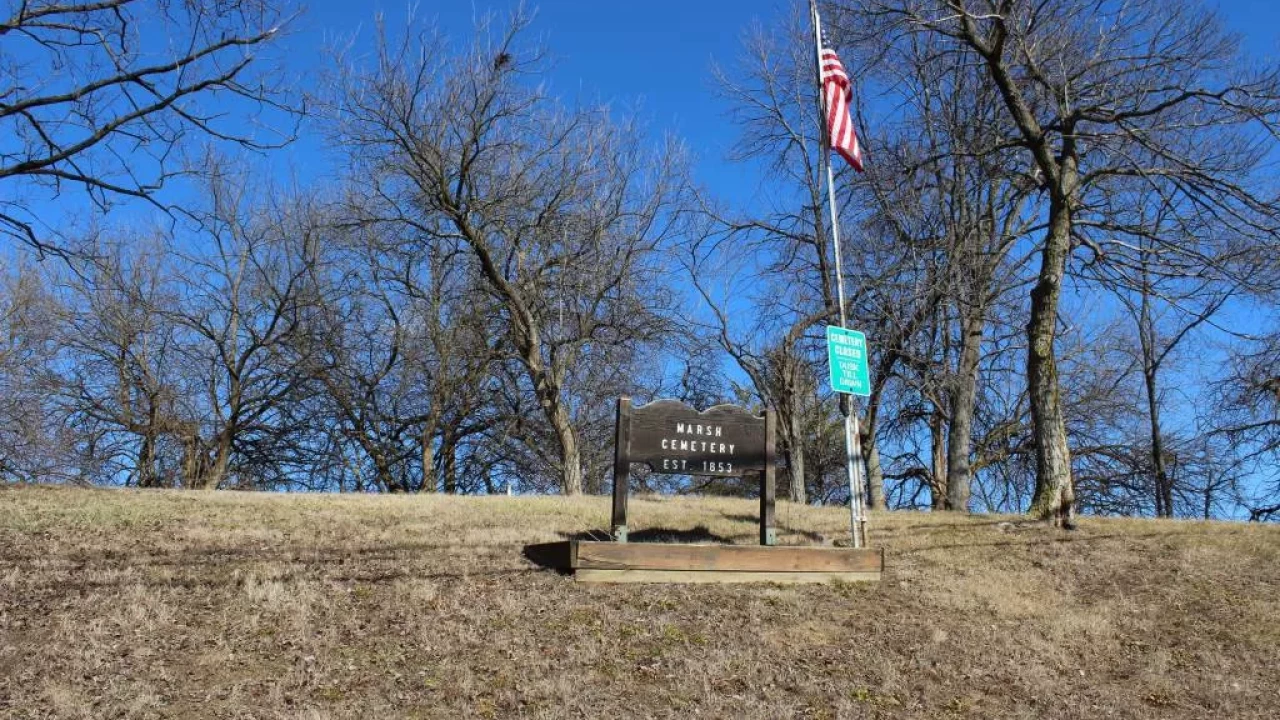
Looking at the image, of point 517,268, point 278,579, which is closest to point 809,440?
point 517,268

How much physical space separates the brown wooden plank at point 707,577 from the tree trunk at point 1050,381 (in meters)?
3.95

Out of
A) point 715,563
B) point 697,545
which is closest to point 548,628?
point 697,545

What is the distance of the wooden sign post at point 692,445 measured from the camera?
910 centimetres

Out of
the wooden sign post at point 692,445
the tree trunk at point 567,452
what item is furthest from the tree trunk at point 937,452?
the wooden sign post at point 692,445

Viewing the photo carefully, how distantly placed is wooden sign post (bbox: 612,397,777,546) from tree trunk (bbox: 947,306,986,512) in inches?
334

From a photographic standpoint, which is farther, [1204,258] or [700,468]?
[1204,258]

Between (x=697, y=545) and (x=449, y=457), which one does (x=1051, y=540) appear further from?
(x=449, y=457)

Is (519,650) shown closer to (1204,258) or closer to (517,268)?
(1204,258)

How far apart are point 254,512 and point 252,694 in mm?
6009

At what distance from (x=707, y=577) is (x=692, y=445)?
1.31 metres

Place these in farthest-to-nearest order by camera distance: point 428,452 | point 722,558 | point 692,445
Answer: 1. point 428,452
2. point 692,445
3. point 722,558

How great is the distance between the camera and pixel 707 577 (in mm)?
8859

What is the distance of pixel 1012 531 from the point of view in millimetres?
11906

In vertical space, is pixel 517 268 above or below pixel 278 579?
above
